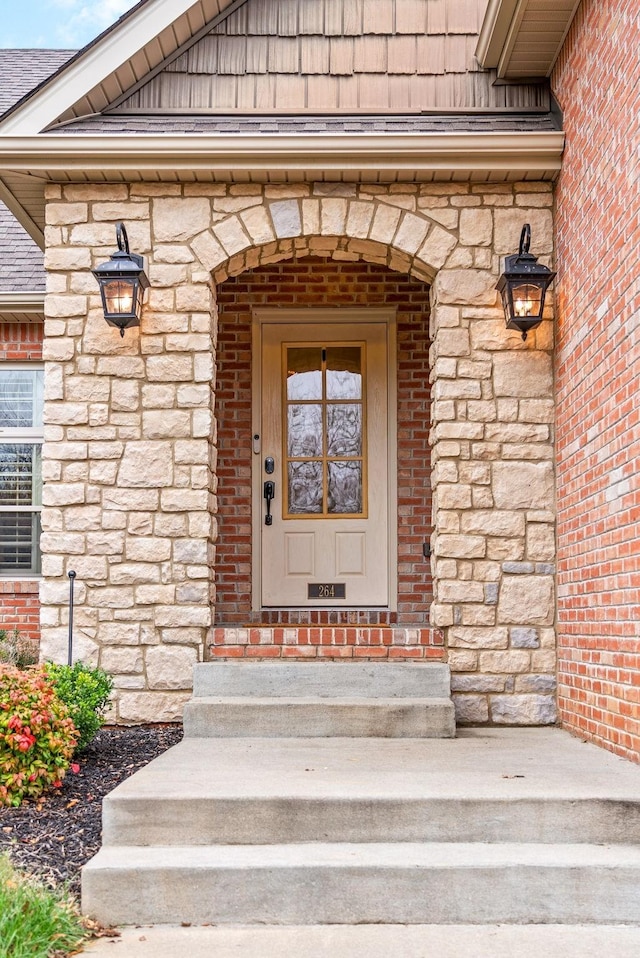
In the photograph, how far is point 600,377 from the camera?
5031 millimetres

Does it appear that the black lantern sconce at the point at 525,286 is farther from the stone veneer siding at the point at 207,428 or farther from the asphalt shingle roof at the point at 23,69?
the asphalt shingle roof at the point at 23,69

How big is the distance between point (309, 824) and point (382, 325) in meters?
4.49

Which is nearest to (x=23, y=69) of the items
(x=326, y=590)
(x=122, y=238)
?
(x=122, y=238)

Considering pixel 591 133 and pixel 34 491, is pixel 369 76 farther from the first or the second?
pixel 34 491

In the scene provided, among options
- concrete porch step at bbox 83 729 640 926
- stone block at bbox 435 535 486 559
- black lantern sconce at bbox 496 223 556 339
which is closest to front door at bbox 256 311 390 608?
stone block at bbox 435 535 486 559

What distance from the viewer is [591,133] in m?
5.25

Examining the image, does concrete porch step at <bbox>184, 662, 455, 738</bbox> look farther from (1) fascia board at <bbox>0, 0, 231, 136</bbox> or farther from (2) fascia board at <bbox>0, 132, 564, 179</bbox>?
(1) fascia board at <bbox>0, 0, 231, 136</bbox>

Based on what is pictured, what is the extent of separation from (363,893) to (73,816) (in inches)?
55.9

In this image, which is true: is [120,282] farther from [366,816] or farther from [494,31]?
[366,816]

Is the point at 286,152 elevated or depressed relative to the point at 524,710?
elevated

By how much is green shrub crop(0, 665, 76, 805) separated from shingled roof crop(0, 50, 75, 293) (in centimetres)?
434

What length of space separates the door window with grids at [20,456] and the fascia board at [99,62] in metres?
2.84

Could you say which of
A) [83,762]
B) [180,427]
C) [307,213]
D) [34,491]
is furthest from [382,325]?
[83,762]

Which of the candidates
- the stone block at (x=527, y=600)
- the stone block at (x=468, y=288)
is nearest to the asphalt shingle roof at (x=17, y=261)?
the stone block at (x=468, y=288)
